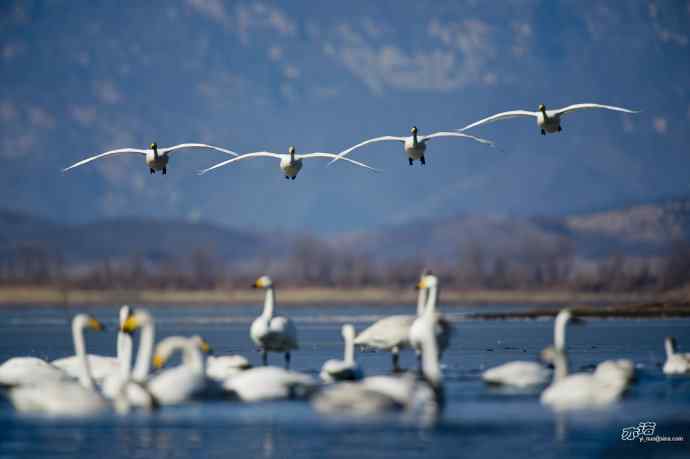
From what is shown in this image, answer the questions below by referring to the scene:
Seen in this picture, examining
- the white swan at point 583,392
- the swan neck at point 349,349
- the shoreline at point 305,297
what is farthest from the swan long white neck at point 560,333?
the shoreline at point 305,297

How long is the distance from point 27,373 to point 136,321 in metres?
2.55

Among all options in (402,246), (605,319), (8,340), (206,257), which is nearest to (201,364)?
(8,340)

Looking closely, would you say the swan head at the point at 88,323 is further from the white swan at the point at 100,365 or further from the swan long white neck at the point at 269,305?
the swan long white neck at the point at 269,305

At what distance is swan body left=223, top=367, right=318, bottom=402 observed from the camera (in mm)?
24984

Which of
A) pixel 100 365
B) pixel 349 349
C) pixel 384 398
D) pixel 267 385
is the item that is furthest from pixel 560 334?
pixel 100 365

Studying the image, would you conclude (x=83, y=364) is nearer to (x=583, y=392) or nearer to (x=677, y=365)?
(x=583, y=392)

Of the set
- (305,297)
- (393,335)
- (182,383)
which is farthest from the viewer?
(305,297)

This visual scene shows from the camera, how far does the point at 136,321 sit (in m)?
25.9

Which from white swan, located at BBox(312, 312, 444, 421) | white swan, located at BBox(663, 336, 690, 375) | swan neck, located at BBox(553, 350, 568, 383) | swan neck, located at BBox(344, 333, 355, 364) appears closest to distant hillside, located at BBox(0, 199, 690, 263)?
white swan, located at BBox(663, 336, 690, 375)

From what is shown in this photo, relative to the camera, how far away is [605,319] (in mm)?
54031

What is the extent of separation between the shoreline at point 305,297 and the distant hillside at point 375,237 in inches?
1785

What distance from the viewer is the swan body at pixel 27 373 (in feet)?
88.3

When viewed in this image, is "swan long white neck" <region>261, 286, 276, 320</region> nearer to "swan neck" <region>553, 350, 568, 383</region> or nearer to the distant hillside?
"swan neck" <region>553, 350, 568, 383</region>

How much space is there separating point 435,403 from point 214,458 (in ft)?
14.7
